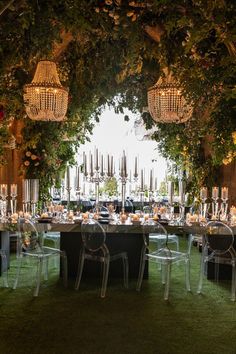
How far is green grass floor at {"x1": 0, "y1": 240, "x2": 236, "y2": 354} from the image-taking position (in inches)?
140

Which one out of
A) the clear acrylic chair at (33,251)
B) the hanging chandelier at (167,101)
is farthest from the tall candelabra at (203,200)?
the clear acrylic chair at (33,251)

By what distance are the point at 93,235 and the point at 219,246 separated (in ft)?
4.69

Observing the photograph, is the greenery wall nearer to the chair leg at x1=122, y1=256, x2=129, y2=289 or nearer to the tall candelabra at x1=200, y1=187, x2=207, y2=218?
the tall candelabra at x1=200, y1=187, x2=207, y2=218

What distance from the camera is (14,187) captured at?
242 inches

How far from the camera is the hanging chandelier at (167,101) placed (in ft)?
16.6

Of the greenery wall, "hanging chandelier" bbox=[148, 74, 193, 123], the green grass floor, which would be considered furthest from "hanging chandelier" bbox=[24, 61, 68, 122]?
the green grass floor

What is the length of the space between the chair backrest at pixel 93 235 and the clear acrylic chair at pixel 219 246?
116 cm

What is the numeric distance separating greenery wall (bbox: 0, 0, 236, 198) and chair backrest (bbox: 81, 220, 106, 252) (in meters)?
1.23

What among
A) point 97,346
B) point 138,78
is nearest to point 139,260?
point 97,346

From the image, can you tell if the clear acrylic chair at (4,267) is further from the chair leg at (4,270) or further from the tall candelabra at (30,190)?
the tall candelabra at (30,190)

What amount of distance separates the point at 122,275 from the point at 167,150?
2793 mm

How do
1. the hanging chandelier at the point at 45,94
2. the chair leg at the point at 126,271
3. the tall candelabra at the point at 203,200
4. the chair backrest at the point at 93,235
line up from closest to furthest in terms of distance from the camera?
the chair backrest at the point at 93,235
the hanging chandelier at the point at 45,94
the chair leg at the point at 126,271
the tall candelabra at the point at 203,200

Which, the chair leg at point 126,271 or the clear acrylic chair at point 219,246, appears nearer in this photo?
the clear acrylic chair at point 219,246

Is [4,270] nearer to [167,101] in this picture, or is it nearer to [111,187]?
[167,101]
